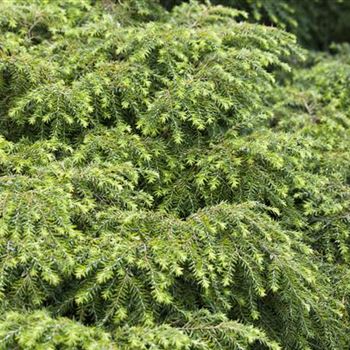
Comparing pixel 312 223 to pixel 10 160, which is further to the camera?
pixel 312 223

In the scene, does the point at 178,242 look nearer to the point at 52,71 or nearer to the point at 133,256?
the point at 133,256

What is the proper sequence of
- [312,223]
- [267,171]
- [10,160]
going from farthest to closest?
1. [312,223]
2. [267,171]
3. [10,160]

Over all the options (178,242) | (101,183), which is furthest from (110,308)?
(101,183)

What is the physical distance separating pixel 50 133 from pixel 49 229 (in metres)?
0.53

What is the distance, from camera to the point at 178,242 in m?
1.53

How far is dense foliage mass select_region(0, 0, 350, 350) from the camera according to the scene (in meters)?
1.43

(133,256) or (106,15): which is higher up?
(106,15)

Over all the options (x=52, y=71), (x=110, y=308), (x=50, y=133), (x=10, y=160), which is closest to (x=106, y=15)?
(x=52, y=71)

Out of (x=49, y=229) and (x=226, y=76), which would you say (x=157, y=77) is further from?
(x=49, y=229)

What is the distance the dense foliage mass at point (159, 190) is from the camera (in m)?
1.43

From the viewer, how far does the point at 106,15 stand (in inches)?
86.6

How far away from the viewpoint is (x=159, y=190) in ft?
5.98

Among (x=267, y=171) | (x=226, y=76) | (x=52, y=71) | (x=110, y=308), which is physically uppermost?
(x=226, y=76)

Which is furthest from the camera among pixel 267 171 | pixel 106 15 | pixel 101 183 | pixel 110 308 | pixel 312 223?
pixel 106 15
